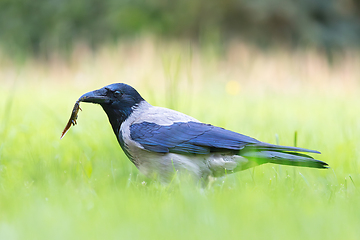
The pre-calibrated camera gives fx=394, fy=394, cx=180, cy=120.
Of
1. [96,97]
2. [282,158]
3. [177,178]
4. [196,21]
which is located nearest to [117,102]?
[96,97]

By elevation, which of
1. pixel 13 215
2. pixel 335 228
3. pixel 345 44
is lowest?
pixel 13 215

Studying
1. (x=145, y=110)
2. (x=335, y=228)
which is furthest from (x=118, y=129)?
(x=335, y=228)

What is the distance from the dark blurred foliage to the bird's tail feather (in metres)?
16.2

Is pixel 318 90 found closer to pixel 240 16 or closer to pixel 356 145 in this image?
pixel 356 145

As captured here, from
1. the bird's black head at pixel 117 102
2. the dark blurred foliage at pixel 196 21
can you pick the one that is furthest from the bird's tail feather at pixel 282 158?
the dark blurred foliage at pixel 196 21

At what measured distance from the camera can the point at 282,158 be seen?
271cm

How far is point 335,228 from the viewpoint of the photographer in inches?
68.8

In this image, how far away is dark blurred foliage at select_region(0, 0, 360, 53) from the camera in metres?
18.7

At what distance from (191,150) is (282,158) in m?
0.64

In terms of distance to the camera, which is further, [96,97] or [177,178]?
[96,97]

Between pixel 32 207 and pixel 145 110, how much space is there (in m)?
1.44

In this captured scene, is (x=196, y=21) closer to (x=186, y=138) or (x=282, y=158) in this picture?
(x=186, y=138)

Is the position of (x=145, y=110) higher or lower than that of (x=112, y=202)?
higher

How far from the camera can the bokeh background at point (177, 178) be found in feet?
5.98
